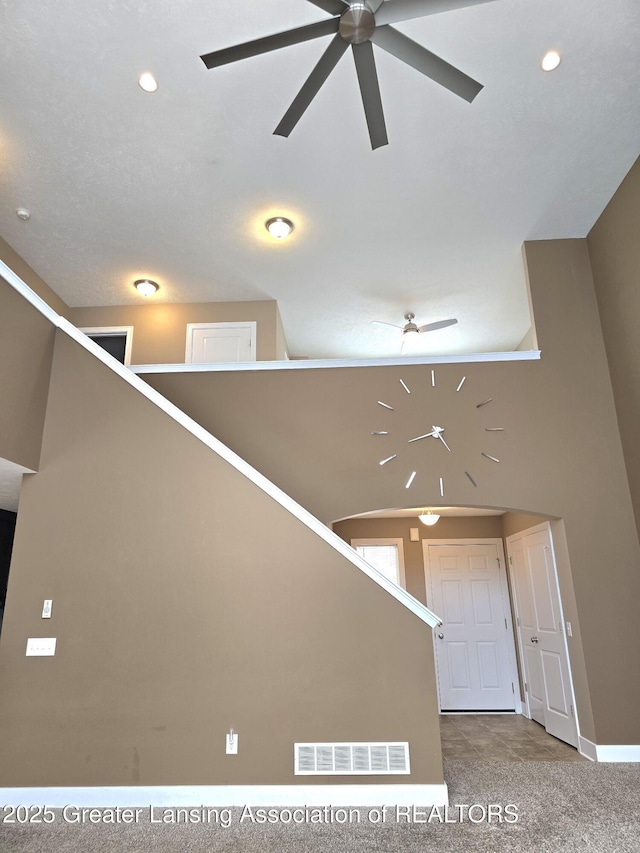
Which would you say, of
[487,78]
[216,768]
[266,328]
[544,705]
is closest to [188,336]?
[266,328]

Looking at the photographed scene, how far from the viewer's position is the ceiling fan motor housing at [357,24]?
2699 mm

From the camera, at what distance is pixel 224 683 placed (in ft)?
12.1

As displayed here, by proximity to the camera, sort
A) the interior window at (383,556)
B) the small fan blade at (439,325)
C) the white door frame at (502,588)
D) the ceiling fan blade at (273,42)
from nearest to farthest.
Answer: the ceiling fan blade at (273,42), the small fan blade at (439,325), the white door frame at (502,588), the interior window at (383,556)

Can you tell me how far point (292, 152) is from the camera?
464 centimetres

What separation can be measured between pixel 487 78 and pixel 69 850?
5.47 meters

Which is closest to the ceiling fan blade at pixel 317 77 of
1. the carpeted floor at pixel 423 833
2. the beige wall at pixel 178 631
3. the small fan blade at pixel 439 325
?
the beige wall at pixel 178 631

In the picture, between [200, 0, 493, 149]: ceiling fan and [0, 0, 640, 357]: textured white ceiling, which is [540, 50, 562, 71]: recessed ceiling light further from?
[200, 0, 493, 149]: ceiling fan

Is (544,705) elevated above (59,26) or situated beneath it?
situated beneath

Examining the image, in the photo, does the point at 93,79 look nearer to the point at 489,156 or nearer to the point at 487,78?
the point at 487,78

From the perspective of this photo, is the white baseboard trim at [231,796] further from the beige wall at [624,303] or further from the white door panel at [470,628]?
the white door panel at [470,628]

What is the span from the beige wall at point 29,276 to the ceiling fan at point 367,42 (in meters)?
3.77

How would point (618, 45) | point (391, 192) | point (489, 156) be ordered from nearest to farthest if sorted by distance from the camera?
point (618, 45), point (489, 156), point (391, 192)

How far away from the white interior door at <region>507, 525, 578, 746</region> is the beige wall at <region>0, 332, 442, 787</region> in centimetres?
215

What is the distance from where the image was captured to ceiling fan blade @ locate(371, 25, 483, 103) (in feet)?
9.17
